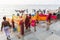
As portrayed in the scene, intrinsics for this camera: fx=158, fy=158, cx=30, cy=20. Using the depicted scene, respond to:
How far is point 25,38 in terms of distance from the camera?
1024 centimetres

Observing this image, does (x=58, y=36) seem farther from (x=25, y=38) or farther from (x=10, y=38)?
(x=10, y=38)

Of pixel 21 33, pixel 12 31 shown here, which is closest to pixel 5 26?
pixel 21 33

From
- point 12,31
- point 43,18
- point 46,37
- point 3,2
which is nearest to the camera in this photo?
point 46,37

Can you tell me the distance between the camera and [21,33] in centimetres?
1115

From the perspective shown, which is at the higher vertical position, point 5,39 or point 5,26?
point 5,26

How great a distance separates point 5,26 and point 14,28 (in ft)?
9.27

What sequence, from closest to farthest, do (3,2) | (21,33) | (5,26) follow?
1. (5,26)
2. (21,33)
3. (3,2)

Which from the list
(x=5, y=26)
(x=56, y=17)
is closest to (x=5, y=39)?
(x=5, y=26)

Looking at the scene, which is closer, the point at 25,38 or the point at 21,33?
the point at 25,38

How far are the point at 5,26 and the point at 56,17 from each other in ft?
33.5

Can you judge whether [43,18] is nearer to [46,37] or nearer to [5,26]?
[46,37]

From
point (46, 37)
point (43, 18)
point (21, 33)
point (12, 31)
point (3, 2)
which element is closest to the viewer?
point (46, 37)

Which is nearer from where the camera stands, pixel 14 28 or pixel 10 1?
pixel 14 28

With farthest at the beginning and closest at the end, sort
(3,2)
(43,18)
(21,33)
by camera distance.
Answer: (3,2) → (43,18) → (21,33)
